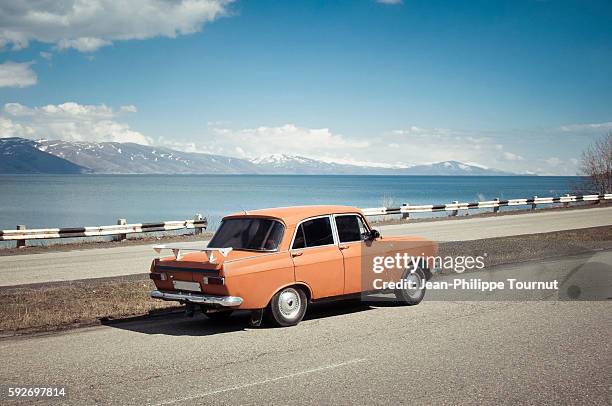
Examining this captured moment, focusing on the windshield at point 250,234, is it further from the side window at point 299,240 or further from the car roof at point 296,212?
the side window at point 299,240

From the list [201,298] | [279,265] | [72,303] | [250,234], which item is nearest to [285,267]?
[279,265]

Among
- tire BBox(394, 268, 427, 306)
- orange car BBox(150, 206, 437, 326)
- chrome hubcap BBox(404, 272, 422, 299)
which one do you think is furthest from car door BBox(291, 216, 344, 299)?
chrome hubcap BBox(404, 272, 422, 299)

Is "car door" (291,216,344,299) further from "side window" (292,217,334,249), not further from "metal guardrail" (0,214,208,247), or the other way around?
"metal guardrail" (0,214,208,247)

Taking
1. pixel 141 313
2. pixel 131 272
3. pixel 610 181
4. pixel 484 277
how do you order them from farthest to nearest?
pixel 610 181, pixel 131 272, pixel 484 277, pixel 141 313

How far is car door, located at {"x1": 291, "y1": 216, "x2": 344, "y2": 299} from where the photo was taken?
8.91 m

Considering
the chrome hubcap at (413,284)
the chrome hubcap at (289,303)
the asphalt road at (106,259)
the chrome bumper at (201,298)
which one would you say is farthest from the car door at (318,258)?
the asphalt road at (106,259)

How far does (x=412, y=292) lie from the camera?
1048 cm

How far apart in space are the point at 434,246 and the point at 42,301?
23.2 ft

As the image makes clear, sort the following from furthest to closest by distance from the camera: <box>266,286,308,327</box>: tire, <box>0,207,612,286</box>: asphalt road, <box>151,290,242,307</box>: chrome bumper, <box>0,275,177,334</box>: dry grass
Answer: <box>0,207,612,286</box>: asphalt road < <box>0,275,177,334</box>: dry grass < <box>266,286,308,327</box>: tire < <box>151,290,242,307</box>: chrome bumper

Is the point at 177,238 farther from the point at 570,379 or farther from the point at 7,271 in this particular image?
the point at 570,379

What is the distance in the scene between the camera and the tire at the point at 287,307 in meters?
8.68

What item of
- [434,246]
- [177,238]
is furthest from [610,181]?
[434,246]

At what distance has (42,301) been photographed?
36.7ft

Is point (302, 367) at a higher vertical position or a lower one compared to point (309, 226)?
lower
